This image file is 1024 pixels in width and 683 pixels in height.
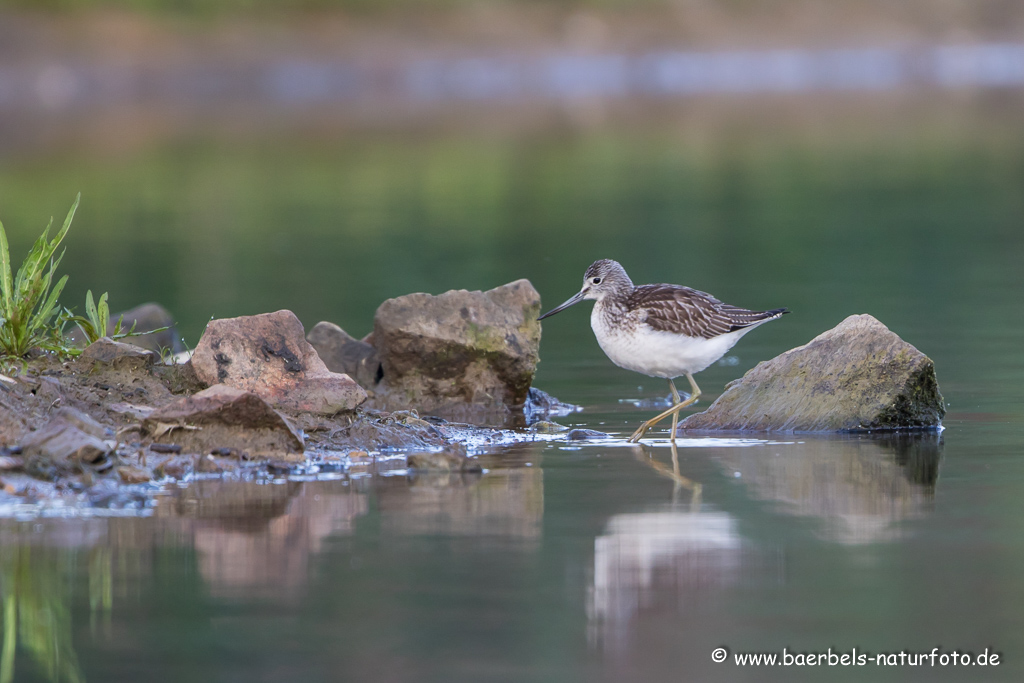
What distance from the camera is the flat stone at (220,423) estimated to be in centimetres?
820

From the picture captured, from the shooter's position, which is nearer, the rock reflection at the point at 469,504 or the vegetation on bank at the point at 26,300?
the rock reflection at the point at 469,504

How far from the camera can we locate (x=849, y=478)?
7.90 meters

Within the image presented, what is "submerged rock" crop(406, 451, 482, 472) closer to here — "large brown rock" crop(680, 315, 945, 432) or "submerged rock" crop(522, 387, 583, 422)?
"large brown rock" crop(680, 315, 945, 432)

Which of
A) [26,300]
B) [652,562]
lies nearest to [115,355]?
[26,300]

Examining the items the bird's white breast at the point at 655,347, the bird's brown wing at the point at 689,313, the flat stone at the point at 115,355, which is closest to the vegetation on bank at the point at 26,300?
the flat stone at the point at 115,355

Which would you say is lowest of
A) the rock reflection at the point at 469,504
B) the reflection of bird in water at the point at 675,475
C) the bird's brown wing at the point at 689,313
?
the rock reflection at the point at 469,504

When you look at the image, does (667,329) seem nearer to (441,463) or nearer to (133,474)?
(441,463)

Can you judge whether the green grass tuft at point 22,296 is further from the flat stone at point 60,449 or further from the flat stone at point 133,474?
the flat stone at point 133,474

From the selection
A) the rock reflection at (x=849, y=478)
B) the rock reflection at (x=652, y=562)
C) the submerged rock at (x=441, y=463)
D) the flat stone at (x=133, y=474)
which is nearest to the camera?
the rock reflection at (x=652, y=562)

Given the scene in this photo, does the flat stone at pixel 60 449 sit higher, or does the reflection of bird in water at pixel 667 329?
the reflection of bird in water at pixel 667 329

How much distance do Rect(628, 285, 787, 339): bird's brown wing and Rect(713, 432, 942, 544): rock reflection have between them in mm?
747

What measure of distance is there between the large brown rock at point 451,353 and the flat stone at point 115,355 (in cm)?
190

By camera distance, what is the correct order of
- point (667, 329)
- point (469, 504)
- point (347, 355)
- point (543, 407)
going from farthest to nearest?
1. point (347, 355)
2. point (543, 407)
3. point (667, 329)
4. point (469, 504)

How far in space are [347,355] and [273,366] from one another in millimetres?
2051
